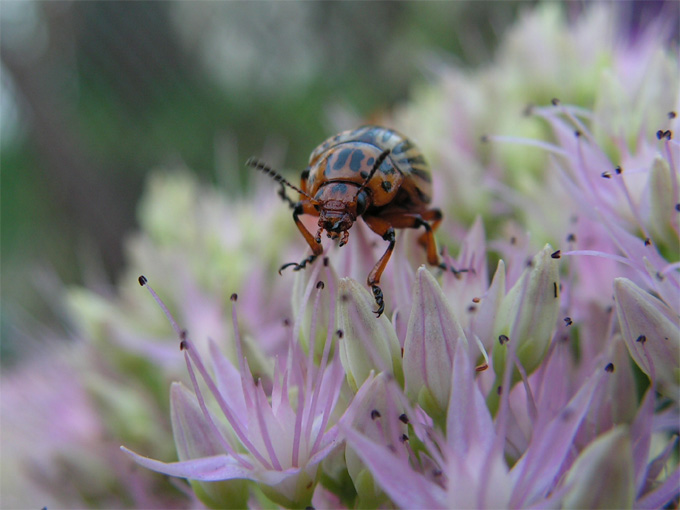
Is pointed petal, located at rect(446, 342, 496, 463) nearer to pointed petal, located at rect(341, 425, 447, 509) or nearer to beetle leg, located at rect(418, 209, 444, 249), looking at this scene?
pointed petal, located at rect(341, 425, 447, 509)

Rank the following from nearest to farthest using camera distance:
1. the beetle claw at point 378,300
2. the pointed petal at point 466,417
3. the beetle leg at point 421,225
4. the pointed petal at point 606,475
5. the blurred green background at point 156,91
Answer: the pointed petal at point 606,475, the pointed petal at point 466,417, the beetle claw at point 378,300, the beetle leg at point 421,225, the blurred green background at point 156,91

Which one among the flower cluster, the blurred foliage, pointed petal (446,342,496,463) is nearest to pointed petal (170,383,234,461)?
the flower cluster

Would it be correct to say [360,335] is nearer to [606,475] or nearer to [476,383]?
[476,383]

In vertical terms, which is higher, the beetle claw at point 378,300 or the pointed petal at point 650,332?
the beetle claw at point 378,300

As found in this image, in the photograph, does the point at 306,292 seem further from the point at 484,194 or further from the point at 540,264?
the point at 484,194

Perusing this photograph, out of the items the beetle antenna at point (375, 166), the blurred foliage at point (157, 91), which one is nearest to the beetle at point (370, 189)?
the beetle antenna at point (375, 166)

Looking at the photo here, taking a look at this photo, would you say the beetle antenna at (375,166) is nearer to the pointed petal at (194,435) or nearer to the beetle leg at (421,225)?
the beetle leg at (421,225)

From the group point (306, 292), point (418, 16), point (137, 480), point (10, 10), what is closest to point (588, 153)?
point (306, 292)
